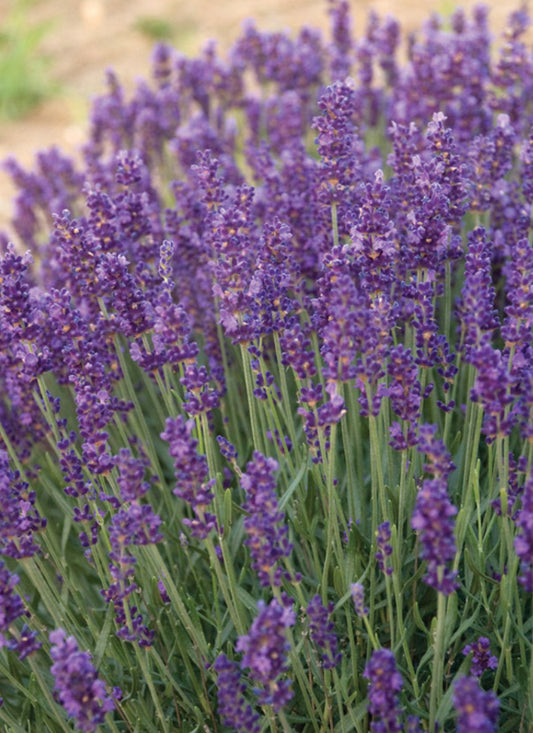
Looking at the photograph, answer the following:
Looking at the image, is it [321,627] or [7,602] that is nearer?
[7,602]

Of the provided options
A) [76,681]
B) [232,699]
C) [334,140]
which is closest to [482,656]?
[232,699]

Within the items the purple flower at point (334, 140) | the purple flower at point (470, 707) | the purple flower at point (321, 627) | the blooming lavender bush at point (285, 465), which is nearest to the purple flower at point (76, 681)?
the blooming lavender bush at point (285, 465)

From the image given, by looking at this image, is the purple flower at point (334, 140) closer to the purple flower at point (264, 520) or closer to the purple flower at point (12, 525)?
the purple flower at point (264, 520)

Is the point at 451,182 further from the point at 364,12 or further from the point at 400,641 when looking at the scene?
the point at 364,12

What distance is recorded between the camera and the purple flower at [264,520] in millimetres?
1900

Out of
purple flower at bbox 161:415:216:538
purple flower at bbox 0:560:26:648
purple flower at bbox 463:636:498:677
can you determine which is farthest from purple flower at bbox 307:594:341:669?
purple flower at bbox 0:560:26:648

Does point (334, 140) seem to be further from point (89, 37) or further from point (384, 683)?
point (89, 37)

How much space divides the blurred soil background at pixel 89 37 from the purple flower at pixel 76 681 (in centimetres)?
696

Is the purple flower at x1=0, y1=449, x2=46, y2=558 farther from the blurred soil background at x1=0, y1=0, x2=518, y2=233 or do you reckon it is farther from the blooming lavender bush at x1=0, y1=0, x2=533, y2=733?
the blurred soil background at x1=0, y1=0, x2=518, y2=233

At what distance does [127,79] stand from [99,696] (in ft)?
28.1

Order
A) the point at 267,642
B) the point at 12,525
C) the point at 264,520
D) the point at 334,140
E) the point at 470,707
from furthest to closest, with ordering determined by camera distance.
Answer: the point at 334,140
the point at 12,525
the point at 264,520
the point at 267,642
the point at 470,707

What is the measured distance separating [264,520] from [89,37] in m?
10.2

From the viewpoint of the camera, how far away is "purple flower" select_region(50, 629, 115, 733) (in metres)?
1.80

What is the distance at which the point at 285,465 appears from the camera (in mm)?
3076
